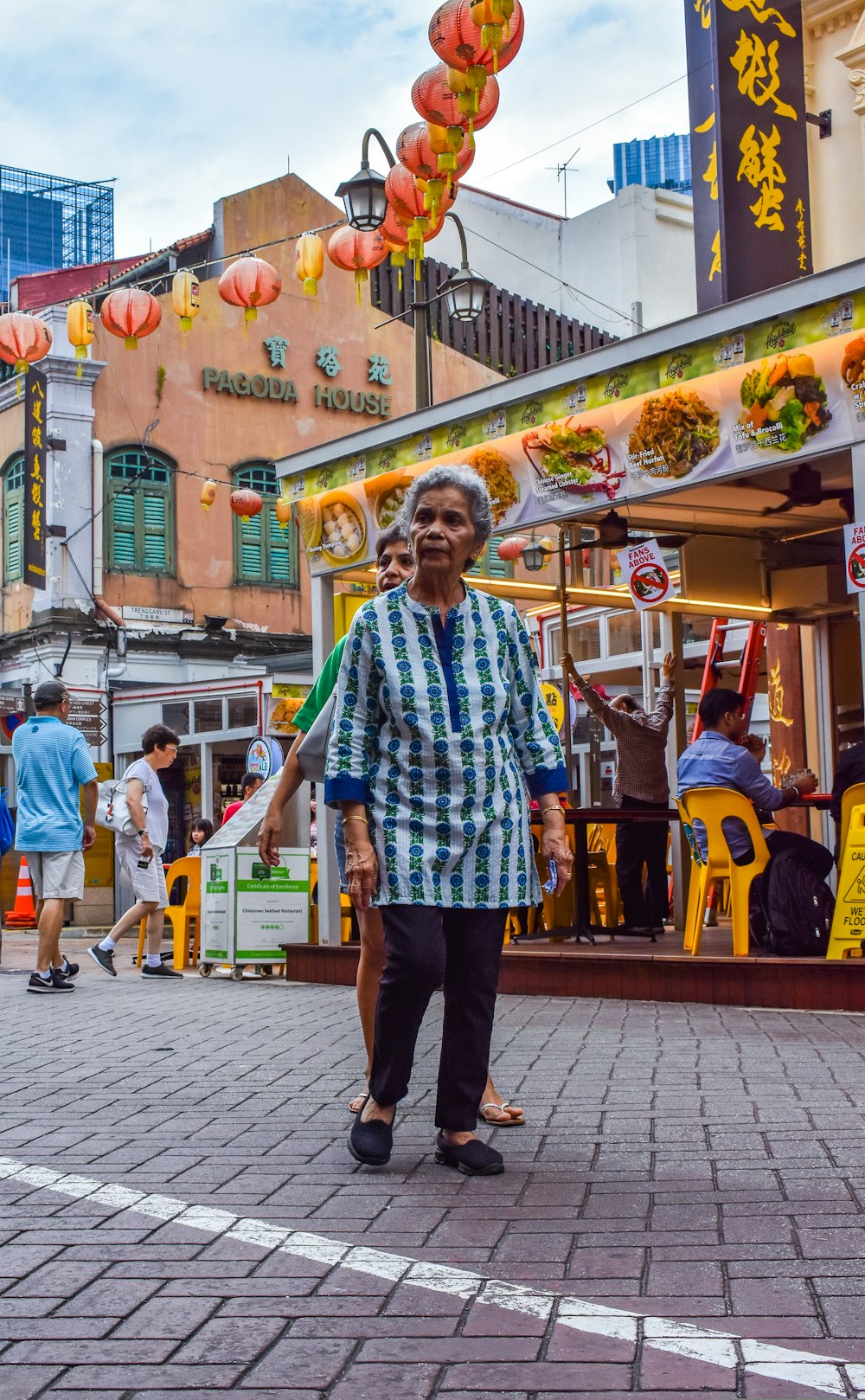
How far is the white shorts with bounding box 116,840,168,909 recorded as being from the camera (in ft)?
36.8

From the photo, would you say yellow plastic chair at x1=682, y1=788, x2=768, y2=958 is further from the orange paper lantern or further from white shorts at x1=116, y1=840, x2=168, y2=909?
the orange paper lantern

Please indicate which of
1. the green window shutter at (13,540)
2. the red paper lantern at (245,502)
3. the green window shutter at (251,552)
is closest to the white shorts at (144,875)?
the red paper lantern at (245,502)

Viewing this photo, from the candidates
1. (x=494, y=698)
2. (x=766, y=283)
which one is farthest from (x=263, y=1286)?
(x=766, y=283)

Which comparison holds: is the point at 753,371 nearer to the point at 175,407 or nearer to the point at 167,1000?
the point at 167,1000

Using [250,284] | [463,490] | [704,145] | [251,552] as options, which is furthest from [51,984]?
[251,552]

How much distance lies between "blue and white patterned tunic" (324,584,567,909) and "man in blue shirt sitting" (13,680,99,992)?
238 inches

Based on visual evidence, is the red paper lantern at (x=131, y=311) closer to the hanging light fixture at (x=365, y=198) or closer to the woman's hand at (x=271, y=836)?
the hanging light fixture at (x=365, y=198)

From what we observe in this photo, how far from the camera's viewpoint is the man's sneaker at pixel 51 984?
33.2ft

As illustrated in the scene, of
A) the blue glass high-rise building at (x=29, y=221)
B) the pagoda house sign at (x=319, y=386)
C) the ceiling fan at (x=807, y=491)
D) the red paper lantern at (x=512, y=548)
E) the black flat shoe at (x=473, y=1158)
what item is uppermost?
the blue glass high-rise building at (x=29, y=221)

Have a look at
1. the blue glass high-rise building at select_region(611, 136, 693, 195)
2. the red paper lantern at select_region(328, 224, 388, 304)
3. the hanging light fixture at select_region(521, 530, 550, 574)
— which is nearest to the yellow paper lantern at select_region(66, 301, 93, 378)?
the red paper lantern at select_region(328, 224, 388, 304)

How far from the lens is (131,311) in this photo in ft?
56.9

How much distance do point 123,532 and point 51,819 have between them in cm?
1611

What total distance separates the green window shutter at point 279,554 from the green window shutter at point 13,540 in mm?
4086

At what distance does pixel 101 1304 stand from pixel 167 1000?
252 inches
